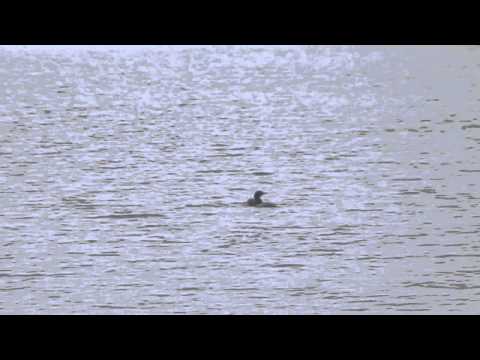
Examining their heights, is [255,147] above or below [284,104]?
below

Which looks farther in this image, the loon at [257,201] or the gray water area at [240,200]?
the loon at [257,201]

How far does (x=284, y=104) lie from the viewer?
192 feet

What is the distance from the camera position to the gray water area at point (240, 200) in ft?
74.2

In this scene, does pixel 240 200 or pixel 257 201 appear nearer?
pixel 257 201

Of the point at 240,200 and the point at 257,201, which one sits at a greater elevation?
the point at 240,200

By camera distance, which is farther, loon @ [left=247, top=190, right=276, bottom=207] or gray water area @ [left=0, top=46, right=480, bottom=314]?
loon @ [left=247, top=190, right=276, bottom=207]

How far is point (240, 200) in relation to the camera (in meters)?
31.8

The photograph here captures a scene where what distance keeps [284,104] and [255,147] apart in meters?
16.7

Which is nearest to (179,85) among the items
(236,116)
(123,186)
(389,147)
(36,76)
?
(36,76)

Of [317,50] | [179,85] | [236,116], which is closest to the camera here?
[236,116]

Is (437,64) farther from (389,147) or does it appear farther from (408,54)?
(389,147)

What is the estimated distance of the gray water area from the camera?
22625mm

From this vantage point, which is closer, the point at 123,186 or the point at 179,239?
the point at 179,239
